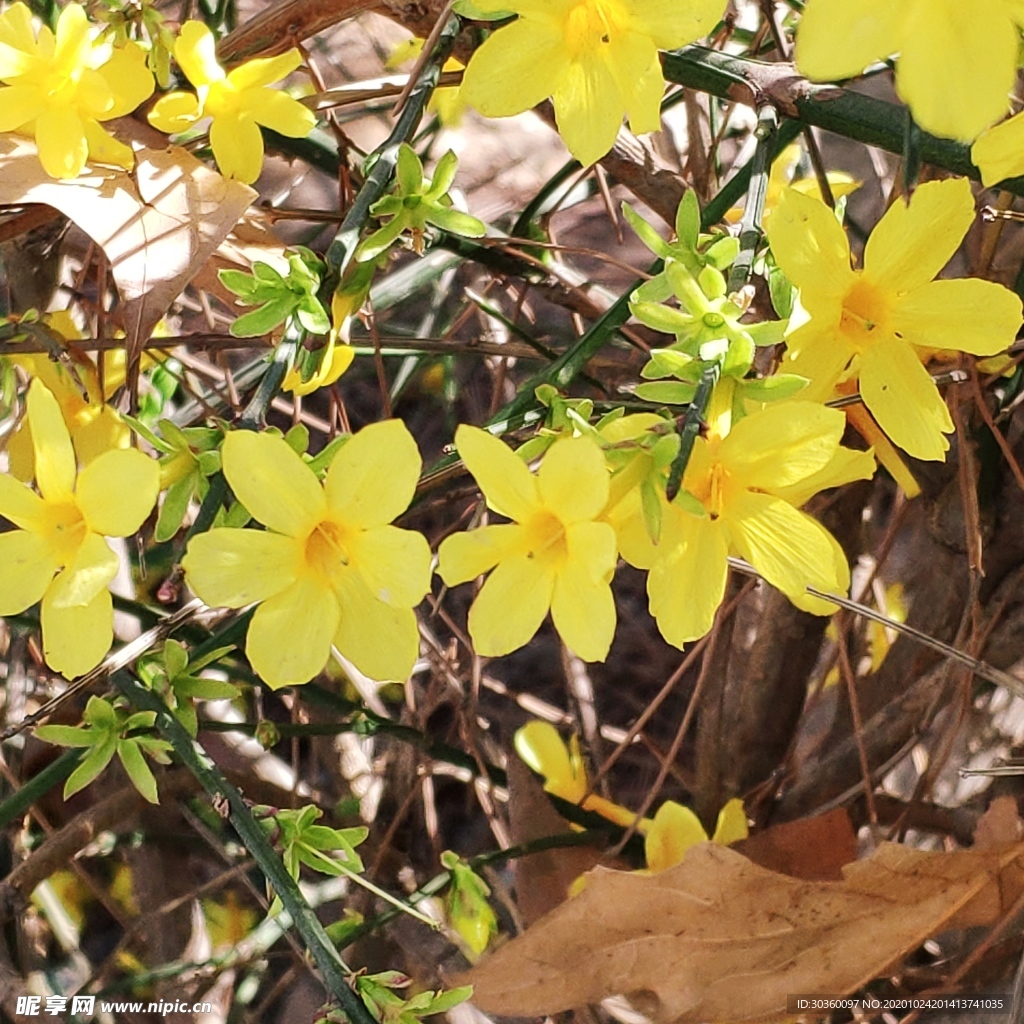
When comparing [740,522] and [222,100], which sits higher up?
[222,100]

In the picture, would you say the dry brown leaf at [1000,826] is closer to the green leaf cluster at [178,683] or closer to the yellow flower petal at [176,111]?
the green leaf cluster at [178,683]

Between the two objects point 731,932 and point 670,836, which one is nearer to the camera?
point 731,932

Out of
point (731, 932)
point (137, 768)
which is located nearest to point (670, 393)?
point (137, 768)

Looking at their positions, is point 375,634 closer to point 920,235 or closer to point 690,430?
point 690,430

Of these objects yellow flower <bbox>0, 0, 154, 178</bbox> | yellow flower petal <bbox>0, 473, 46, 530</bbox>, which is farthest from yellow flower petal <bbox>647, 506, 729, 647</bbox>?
yellow flower <bbox>0, 0, 154, 178</bbox>

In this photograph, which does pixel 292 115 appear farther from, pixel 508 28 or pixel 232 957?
pixel 232 957
